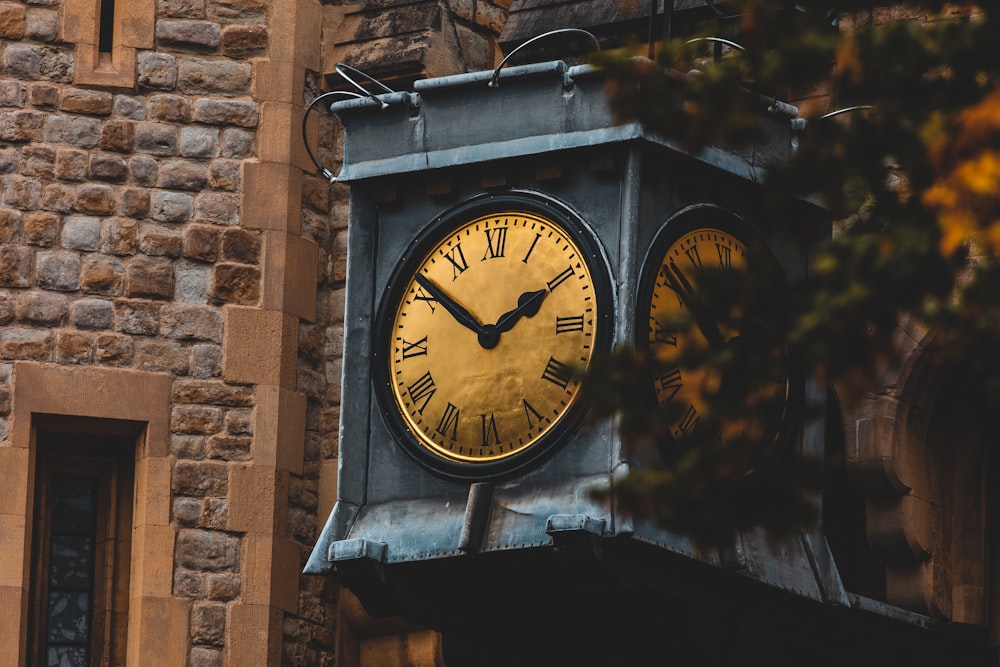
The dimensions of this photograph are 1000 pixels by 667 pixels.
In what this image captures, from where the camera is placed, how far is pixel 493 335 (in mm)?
9891

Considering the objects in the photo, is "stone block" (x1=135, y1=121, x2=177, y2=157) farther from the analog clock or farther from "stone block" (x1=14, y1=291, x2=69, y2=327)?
the analog clock

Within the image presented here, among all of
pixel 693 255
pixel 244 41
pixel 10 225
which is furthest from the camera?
pixel 244 41

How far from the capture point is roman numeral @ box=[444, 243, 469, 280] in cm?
1010

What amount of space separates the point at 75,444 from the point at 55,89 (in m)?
1.44

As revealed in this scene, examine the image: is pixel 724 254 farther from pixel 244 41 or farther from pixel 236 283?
pixel 244 41

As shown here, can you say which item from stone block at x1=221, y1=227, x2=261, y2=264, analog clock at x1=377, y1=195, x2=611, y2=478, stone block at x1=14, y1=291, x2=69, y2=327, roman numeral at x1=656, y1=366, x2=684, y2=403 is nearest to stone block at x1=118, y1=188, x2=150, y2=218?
stone block at x1=221, y1=227, x2=261, y2=264

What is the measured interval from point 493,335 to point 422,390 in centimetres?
37

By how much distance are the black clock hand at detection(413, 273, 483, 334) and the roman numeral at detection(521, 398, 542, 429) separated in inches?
12.4

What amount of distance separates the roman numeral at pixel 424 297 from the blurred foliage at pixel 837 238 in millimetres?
2774

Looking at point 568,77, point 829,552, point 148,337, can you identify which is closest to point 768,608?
point 829,552

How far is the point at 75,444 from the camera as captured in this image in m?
11.4

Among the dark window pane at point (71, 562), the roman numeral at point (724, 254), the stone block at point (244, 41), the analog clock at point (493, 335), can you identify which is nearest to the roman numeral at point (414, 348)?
the analog clock at point (493, 335)

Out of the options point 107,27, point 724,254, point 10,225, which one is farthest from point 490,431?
point 107,27

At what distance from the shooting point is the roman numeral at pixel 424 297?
10133 mm
